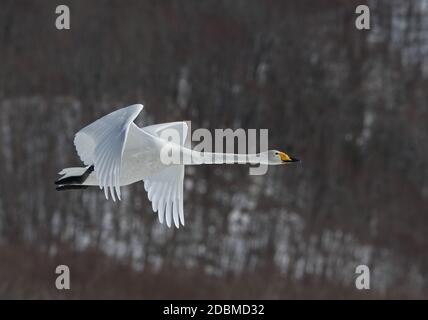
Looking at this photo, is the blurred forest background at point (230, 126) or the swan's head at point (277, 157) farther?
the blurred forest background at point (230, 126)

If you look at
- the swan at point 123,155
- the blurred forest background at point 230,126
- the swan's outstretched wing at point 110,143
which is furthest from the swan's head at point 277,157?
the blurred forest background at point 230,126

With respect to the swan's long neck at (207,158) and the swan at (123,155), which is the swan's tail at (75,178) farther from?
the swan's long neck at (207,158)

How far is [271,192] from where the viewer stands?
21.0 metres

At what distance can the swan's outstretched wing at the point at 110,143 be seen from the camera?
Result: 940 cm

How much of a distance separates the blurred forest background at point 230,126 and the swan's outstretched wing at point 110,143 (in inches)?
340

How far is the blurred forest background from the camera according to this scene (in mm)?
19656

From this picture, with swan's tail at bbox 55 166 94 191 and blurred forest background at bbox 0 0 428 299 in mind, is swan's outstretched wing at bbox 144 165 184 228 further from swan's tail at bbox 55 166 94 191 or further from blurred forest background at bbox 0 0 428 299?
blurred forest background at bbox 0 0 428 299

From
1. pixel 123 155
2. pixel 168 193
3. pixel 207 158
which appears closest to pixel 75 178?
pixel 123 155

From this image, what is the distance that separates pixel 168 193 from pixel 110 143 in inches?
74.2

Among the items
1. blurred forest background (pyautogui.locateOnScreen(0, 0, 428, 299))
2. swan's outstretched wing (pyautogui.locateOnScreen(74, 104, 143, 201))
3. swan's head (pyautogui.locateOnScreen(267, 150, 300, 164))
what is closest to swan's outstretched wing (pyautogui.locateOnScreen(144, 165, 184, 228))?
swan's head (pyautogui.locateOnScreen(267, 150, 300, 164))

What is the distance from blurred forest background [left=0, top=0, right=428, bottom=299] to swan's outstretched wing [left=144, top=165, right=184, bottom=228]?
7139 mm

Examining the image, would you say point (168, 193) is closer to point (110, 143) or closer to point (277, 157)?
point (277, 157)

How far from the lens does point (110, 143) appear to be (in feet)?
31.4

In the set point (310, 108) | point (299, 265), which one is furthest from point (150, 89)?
point (299, 265)
